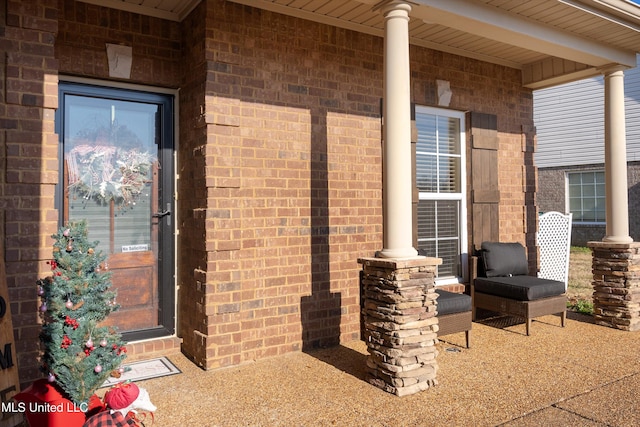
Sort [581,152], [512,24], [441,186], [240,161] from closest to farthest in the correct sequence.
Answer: [240,161] → [512,24] → [441,186] → [581,152]

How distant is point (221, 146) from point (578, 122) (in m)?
12.1

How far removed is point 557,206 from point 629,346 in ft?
32.6

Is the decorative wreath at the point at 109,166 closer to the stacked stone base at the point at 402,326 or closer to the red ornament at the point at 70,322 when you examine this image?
the red ornament at the point at 70,322

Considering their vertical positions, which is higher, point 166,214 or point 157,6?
point 157,6

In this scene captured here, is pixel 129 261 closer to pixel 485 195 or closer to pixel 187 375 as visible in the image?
pixel 187 375

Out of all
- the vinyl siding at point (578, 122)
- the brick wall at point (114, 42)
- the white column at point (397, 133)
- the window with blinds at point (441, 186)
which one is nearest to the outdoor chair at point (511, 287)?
the window with blinds at point (441, 186)

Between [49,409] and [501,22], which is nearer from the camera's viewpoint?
[49,409]

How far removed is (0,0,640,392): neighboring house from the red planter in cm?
89

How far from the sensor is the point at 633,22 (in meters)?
4.85

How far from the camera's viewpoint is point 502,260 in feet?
18.6

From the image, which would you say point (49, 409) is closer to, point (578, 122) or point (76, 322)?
point (76, 322)

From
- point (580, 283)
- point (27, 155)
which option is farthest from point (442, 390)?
point (580, 283)

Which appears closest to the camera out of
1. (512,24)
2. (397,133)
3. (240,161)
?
(397,133)

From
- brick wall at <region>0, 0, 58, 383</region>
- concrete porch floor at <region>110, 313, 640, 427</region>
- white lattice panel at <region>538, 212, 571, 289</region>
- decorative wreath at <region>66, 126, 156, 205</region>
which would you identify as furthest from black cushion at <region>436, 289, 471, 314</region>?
brick wall at <region>0, 0, 58, 383</region>
